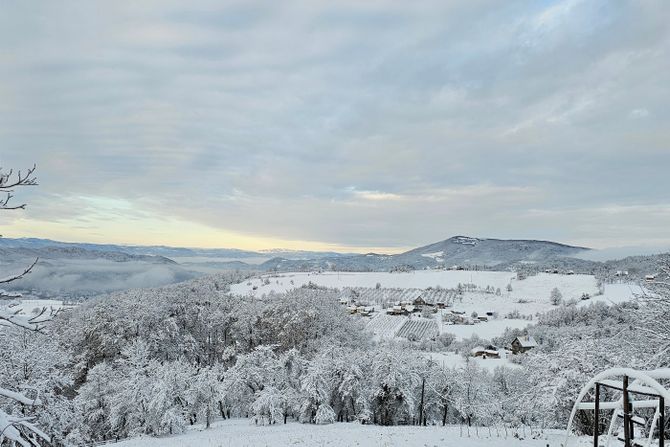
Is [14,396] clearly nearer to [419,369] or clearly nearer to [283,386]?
[283,386]

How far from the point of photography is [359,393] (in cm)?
3331

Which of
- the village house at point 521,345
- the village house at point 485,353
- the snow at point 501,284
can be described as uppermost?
the snow at point 501,284

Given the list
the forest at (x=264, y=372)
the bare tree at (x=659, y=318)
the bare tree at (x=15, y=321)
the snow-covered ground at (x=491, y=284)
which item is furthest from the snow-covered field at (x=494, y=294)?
the bare tree at (x=15, y=321)

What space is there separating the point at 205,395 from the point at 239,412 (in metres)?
6.22

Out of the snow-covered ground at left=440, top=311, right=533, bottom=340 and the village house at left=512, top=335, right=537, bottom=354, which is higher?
the village house at left=512, top=335, right=537, bottom=354

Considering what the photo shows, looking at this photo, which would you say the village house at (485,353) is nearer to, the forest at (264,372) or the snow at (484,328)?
the snow at (484,328)

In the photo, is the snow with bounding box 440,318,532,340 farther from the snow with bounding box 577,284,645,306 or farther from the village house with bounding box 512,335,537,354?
the snow with bounding box 577,284,645,306

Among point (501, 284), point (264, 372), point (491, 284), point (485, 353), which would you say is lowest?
point (485, 353)

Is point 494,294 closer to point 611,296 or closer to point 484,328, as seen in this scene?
point 611,296

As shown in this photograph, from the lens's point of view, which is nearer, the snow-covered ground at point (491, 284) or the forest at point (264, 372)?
the forest at point (264, 372)

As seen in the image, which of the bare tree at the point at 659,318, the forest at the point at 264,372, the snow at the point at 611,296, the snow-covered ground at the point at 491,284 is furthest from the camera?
the snow-covered ground at the point at 491,284

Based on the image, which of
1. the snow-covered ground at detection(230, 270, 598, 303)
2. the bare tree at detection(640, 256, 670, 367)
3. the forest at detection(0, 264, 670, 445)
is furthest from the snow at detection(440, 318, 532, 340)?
the bare tree at detection(640, 256, 670, 367)

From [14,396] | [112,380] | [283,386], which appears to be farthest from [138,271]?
[14,396]

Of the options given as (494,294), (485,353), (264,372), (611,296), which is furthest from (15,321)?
(494,294)
